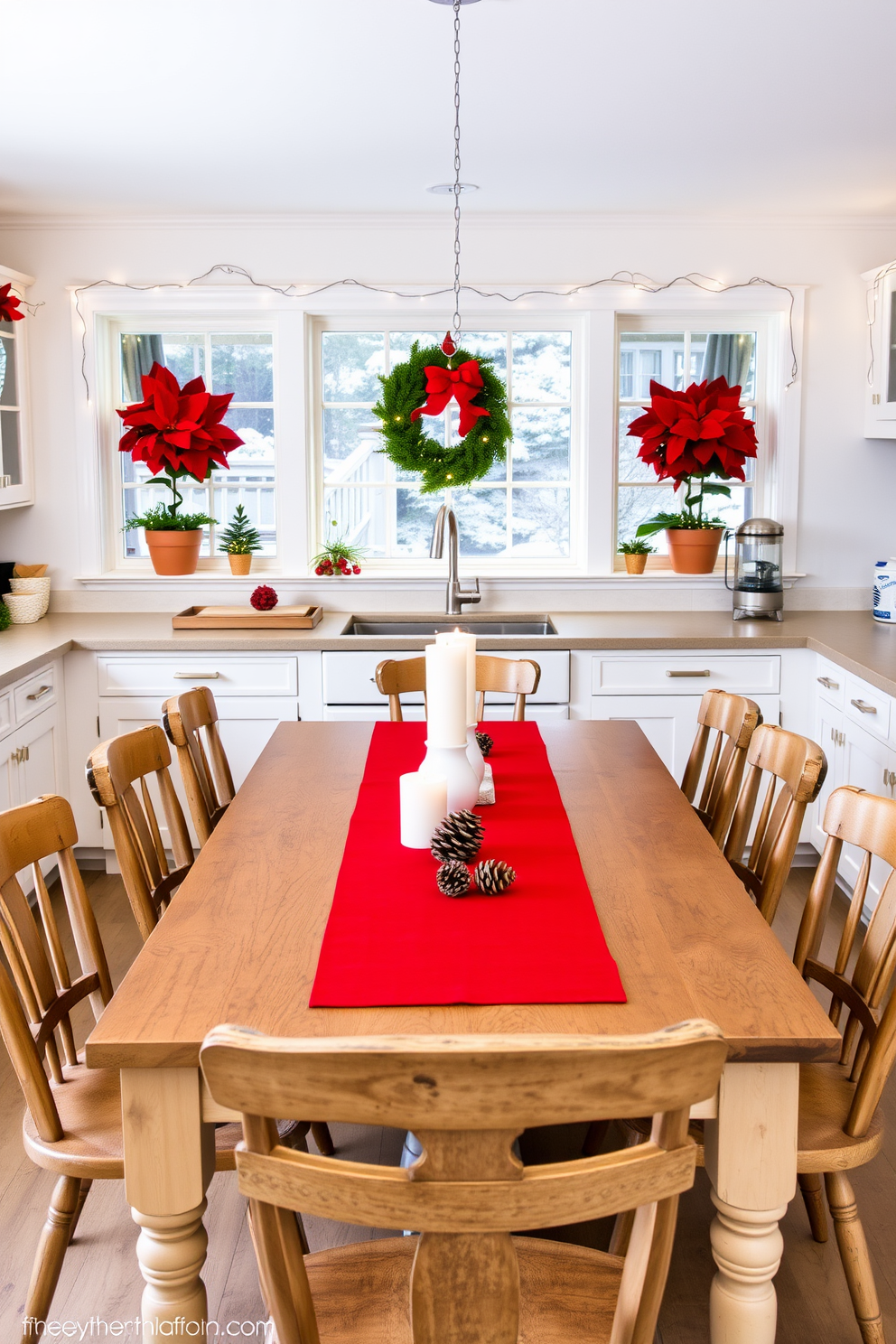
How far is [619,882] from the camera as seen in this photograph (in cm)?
181

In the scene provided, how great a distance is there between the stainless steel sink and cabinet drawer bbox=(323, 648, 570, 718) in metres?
0.41

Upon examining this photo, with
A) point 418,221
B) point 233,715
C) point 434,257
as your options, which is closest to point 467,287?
point 434,257

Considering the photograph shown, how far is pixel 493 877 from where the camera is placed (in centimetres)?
174

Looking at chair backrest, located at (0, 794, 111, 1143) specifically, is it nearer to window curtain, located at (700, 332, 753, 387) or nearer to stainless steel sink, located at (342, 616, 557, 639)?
stainless steel sink, located at (342, 616, 557, 639)

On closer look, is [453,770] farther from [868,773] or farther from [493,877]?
[868,773]

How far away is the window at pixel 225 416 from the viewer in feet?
14.7

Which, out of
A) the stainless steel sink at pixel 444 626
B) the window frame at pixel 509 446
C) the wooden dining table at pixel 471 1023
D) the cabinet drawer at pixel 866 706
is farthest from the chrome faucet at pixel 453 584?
the wooden dining table at pixel 471 1023

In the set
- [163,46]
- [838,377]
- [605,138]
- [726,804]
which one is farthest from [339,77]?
[838,377]

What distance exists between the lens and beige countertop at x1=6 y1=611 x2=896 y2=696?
372 centimetres

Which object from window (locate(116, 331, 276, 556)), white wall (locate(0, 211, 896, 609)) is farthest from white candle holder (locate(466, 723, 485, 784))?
white wall (locate(0, 211, 896, 609))

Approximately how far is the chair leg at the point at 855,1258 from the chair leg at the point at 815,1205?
0.31 m

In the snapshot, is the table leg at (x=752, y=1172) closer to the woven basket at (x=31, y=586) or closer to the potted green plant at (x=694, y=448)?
the potted green plant at (x=694, y=448)

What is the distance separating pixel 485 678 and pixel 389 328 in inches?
75.3

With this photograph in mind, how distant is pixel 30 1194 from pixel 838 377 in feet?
12.6
